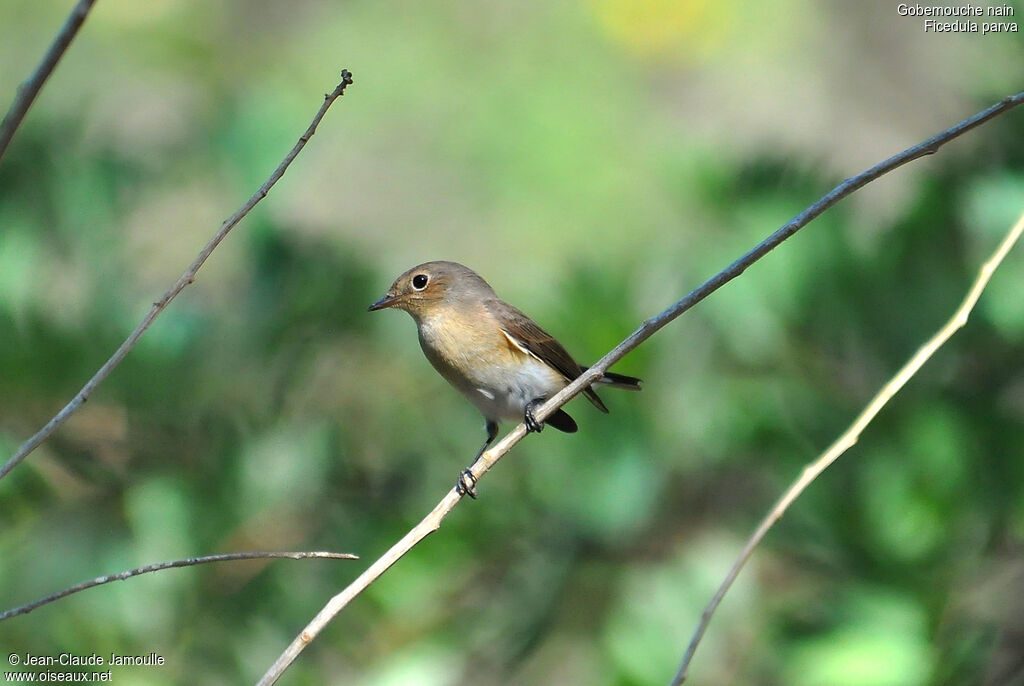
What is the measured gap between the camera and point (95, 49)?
299 inches

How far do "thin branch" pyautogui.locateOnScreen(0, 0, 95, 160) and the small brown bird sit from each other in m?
2.28

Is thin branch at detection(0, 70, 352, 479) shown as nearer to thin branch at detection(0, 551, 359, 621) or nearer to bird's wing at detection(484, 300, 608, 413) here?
thin branch at detection(0, 551, 359, 621)

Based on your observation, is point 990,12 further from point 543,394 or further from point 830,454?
point 830,454

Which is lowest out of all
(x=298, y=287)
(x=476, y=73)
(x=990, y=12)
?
(x=298, y=287)

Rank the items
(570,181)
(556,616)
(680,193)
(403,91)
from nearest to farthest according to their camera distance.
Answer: (556,616), (680,193), (570,181), (403,91)

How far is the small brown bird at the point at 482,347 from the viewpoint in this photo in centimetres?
351

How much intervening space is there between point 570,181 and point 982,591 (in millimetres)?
4524

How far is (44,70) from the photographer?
1.21m

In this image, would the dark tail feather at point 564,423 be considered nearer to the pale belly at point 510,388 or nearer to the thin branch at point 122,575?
the pale belly at point 510,388

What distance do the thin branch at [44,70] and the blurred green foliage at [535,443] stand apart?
237 centimetres

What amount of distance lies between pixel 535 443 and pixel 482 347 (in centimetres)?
62

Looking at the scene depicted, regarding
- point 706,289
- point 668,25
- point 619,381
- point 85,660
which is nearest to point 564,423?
point 619,381

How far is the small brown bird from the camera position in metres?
3.51

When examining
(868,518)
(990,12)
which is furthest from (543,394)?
(990,12)
